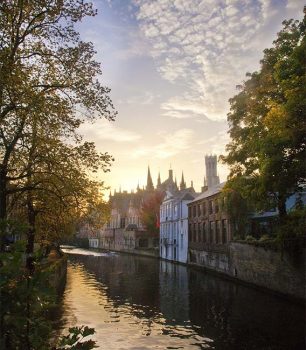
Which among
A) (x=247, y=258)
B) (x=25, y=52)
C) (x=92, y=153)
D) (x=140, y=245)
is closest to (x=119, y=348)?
(x=92, y=153)

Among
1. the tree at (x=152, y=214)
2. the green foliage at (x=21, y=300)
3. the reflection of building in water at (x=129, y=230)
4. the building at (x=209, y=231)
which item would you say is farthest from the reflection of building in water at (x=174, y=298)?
the tree at (x=152, y=214)

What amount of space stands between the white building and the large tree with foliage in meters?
34.2

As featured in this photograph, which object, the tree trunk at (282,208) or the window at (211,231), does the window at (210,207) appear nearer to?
the window at (211,231)

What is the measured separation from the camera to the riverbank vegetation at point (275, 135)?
19234 mm

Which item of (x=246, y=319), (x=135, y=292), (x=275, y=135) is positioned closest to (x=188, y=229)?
(x=135, y=292)

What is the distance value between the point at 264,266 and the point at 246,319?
32.3 feet

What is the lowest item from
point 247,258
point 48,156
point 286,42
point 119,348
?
point 119,348

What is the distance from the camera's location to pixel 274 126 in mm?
19984

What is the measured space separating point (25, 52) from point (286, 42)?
58.6ft

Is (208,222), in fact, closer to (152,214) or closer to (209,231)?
(209,231)

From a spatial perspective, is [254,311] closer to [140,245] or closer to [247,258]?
[247,258]

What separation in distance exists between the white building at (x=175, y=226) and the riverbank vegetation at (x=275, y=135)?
2849 centimetres

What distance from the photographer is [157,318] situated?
21.9m

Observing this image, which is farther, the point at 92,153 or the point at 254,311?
the point at 254,311
